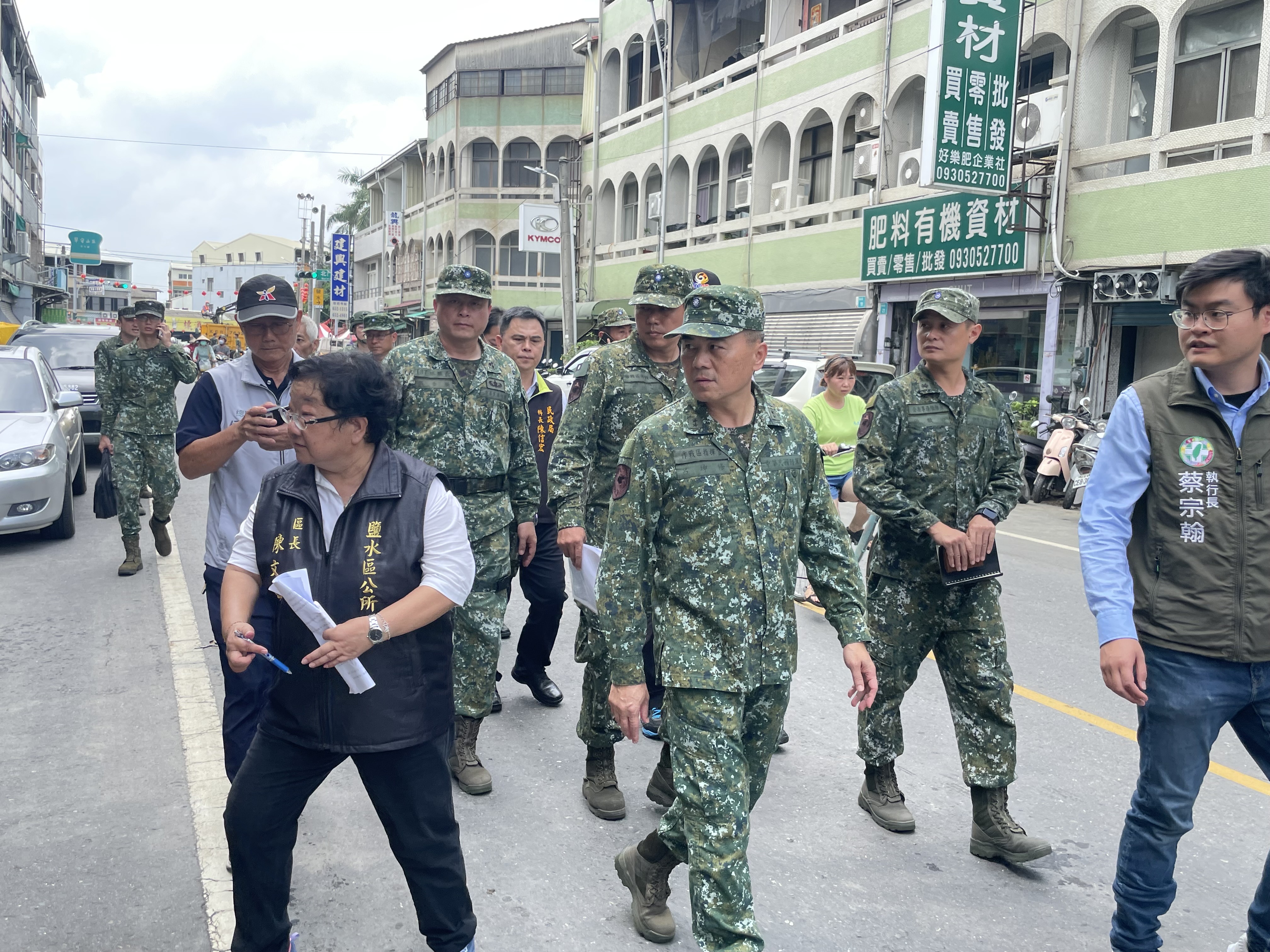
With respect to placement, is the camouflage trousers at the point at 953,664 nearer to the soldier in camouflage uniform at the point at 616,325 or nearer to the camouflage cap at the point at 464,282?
the camouflage cap at the point at 464,282

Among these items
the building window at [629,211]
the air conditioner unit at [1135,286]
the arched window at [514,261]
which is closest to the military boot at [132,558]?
the air conditioner unit at [1135,286]

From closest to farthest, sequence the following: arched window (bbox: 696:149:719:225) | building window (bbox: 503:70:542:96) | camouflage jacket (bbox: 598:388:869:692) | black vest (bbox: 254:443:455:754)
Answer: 1. black vest (bbox: 254:443:455:754)
2. camouflage jacket (bbox: 598:388:869:692)
3. arched window (bbox: 696:149:719:225)
4. building window (bbox: 503:70:542:96)

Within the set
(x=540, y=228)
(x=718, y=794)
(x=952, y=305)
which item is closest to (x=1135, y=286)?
(x=952, y=305)

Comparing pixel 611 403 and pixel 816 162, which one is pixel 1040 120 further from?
pixel 611 403

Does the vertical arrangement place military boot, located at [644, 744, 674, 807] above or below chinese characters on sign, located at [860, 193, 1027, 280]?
below

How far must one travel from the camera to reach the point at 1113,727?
517 centimetres

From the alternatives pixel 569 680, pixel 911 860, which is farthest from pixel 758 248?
pixel 911 860

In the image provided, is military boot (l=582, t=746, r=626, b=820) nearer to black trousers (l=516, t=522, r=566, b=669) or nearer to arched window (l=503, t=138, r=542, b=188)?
black trousers (l=516, t=522, r=566, b=669)

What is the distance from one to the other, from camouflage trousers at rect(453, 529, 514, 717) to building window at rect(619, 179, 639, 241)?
2604cm

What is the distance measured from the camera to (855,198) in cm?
2028

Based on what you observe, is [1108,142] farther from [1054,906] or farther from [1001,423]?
[1054,906]

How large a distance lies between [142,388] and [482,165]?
37.1 metres

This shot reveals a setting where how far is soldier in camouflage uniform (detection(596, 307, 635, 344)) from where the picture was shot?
607 centimetres

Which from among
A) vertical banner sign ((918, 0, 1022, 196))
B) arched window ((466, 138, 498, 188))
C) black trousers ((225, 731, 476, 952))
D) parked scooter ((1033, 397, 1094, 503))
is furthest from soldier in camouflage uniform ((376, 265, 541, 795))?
arched window ((466, 138, 498, 188))
